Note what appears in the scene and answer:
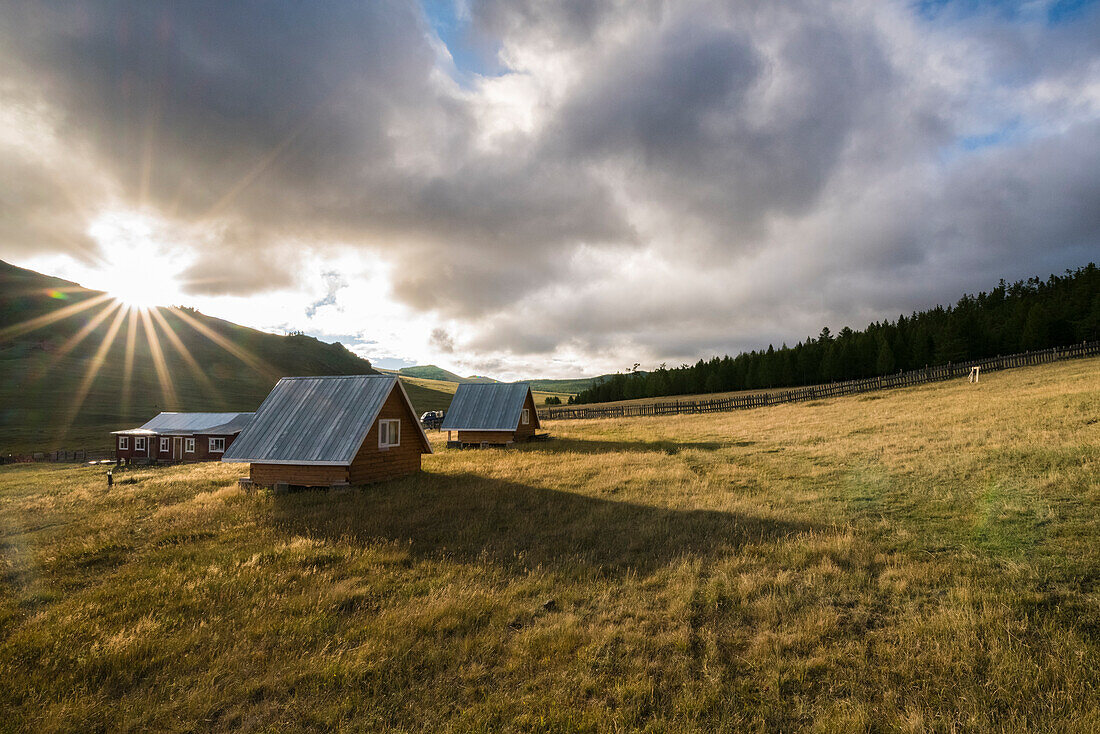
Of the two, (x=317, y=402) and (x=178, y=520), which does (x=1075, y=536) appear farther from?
(x=317, y=402)

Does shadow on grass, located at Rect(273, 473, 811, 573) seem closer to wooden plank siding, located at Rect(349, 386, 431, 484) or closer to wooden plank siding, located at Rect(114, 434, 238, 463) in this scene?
wooden plank siding, located at Rect(349, 386, 431, 484)

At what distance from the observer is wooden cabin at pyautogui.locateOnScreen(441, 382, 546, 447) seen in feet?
117

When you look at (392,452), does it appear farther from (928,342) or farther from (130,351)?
(130,351)

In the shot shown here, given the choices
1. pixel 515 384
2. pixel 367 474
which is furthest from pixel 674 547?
pixel 515 384

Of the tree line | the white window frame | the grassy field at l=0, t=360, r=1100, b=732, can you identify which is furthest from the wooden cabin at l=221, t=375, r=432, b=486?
the tree line

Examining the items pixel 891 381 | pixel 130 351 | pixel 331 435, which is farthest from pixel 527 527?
pixel 130 351

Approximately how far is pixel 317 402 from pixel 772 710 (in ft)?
70.8

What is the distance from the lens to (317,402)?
70.0 ft

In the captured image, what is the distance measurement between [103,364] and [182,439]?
9916 cm

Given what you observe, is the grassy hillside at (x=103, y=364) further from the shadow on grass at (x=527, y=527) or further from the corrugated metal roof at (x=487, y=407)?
the shadow on grass at (x=527, y=527)

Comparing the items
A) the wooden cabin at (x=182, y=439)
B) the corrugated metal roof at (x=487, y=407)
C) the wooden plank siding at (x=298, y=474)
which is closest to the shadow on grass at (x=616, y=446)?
the corrugated metal roof at (x=487, y=407)

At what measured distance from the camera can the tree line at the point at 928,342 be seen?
7025 cm

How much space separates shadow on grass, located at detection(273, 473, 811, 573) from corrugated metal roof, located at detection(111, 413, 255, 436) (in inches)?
1408

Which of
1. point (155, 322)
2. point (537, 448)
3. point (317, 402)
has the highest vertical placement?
point (155, 322)
